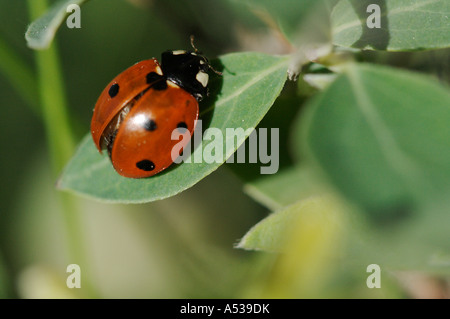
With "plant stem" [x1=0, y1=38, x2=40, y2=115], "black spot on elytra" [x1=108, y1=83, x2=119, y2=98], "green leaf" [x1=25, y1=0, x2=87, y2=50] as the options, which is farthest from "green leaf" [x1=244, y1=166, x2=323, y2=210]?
"plant stem" [x1=0, y1=38, x2=40, y2=115]

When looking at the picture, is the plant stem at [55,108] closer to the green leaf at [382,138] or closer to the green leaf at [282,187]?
the green leaf at [282,187]

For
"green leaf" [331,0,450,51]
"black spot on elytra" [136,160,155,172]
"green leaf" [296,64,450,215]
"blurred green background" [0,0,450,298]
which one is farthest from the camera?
"blurred green background" [0,0,450,298]

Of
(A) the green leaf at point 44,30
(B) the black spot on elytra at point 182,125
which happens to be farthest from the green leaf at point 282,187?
(A) the green leaf at point 44,30

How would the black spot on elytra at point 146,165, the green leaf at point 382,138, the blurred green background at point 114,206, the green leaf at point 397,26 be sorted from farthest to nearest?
the blurred green background at point 114,206
the black spot on elytra at point 146,165
the green leaf at point 397,26
the green leaf at point 382,138

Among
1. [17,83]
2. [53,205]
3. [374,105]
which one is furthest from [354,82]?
[53,205]

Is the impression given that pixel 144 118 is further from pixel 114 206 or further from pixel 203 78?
pixel 114 206

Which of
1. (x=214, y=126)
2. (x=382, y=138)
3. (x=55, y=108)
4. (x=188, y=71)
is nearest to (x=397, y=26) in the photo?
(x=382, y=138)

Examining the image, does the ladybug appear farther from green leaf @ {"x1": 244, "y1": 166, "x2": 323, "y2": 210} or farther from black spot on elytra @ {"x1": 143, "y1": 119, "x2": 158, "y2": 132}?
green leaf @ {"x1": 244, "y1": 166, "x2": 323, "y2": 210}

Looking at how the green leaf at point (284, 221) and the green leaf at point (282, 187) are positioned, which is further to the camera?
the green leaf at point (282, 187)
